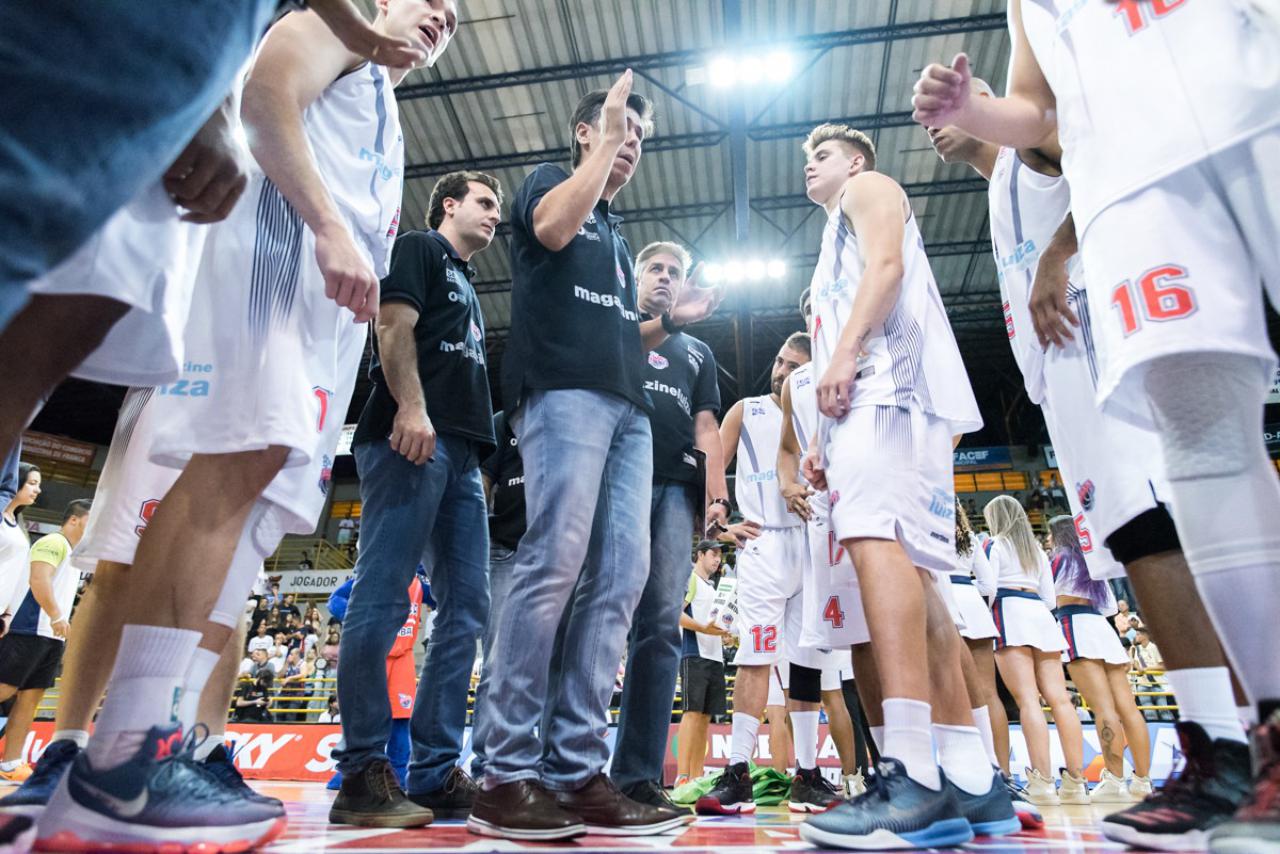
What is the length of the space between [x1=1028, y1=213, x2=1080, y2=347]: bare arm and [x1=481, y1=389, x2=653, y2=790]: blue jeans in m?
1.17

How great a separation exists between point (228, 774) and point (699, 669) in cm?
410

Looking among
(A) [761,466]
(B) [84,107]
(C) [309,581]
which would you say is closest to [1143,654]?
(A) [761,466]

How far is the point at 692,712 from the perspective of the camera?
4.92m

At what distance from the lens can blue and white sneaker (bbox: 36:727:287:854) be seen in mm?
1195

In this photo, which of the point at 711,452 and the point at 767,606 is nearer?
the point at 711,452

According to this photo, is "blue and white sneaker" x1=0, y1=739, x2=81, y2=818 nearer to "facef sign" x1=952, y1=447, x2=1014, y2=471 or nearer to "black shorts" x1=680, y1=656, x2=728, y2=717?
"black shorts" x1=680, y1=656, x2=728, y2=717

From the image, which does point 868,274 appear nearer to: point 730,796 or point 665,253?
point 665,253

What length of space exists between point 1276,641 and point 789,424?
3.09 m

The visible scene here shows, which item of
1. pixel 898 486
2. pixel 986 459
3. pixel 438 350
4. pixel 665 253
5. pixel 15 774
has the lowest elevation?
pixel 15 774

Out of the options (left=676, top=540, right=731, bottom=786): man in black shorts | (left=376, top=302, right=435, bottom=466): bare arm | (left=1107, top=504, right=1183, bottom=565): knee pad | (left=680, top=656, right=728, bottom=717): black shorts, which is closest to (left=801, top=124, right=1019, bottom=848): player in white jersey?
(left=1107, top=504, right=1183, bottom=565): knee pad

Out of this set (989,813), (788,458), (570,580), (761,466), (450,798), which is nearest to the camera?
(989,813)

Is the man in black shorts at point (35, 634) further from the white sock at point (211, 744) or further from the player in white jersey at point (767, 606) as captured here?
the player in white jersey at point (767, 606)

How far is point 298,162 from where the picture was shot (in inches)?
63.6

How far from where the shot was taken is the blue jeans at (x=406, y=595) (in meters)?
2.37
